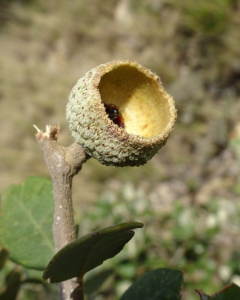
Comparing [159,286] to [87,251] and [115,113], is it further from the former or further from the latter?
[115,113]

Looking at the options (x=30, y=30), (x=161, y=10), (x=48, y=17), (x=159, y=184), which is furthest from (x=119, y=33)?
(x=159, y=184)

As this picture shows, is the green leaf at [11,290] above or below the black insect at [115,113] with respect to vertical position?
below

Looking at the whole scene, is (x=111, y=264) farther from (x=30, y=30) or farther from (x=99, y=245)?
(x=30, y=30)

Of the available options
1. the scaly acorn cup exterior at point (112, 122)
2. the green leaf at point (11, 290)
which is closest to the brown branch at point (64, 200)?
the scaly acorn cup exterior at point (112, 122)

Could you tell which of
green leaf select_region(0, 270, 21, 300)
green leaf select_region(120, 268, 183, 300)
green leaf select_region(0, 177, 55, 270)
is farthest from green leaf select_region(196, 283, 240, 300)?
green leaf select_region(0, 270, 21, 300)

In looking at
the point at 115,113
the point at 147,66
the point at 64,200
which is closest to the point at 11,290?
the point at 64,200

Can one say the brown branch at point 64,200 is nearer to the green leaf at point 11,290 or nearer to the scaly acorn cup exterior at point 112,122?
the scaly acorn cup exterior at point 112,122
